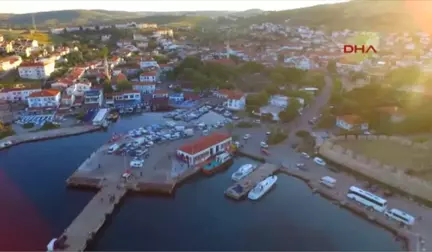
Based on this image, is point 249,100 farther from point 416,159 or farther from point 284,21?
point 284,21

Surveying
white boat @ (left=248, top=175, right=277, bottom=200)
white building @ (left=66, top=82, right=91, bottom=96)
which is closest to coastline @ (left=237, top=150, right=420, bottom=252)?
white boat @ (left=248, top=175, right=277, bottom=200)

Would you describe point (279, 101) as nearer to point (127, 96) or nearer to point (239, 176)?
point (239, 176)

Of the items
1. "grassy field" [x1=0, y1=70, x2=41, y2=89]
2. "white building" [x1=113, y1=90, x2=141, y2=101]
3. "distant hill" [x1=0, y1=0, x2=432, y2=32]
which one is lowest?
"white building" [x1=113, y1=90, x2=141, y2=101]

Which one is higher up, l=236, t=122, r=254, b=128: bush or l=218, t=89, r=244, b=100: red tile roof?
l=218, t=89, r=244, b=100: red tile roof

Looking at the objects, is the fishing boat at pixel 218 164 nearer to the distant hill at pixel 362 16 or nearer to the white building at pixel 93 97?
the white building at pixel 93 97

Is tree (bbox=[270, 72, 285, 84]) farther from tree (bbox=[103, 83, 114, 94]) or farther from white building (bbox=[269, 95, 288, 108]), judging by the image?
tree (bbox=[103, 83, 114, 94])

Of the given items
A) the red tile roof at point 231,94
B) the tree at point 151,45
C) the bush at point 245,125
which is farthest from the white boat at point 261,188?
the tree at point 151,45
